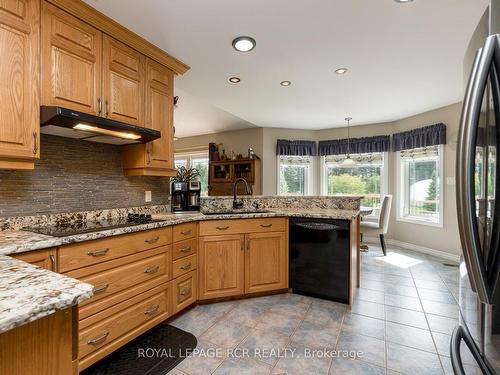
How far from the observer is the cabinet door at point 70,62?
160 cm

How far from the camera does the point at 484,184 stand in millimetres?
738

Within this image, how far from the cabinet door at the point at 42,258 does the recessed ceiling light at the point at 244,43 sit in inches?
80.1

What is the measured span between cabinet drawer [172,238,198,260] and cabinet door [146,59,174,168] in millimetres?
765

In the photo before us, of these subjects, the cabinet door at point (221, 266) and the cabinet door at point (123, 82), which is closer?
the cabinet door at point (123, 82)

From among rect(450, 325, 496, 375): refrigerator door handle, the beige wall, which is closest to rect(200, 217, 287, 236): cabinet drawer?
rect(450, 325, 496, 375): refrigerator door handle

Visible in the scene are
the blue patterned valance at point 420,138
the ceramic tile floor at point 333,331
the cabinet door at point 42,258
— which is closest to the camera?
the cabinet door at point 42,258

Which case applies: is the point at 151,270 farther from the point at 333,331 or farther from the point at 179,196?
the point at 333,331

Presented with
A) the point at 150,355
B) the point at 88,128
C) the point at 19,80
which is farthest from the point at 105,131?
the point at 150,355

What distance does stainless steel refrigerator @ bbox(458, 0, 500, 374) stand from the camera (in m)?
0.68

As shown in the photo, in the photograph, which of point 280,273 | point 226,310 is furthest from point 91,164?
point 280,273

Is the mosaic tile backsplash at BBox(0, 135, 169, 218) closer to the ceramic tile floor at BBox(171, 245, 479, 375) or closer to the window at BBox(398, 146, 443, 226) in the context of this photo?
the ceramic tile floor at BBox(171, 245, 479, 375)

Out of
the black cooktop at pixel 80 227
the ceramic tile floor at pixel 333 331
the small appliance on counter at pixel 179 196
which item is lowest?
the ceramic tile floor at pixel 333 331

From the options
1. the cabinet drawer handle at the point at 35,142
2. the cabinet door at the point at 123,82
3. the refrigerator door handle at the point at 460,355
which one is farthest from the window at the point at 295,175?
the refrigerator door handle at the point at 460,355

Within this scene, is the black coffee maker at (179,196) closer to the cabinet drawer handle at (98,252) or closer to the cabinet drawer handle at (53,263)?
the cabinet drawer handle at (98,252)
